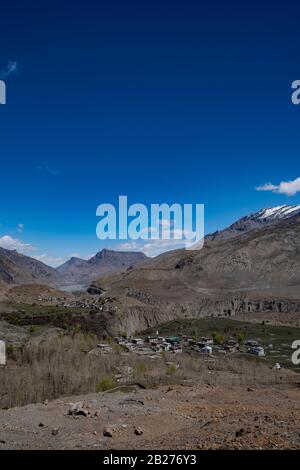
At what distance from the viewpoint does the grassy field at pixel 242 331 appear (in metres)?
79.9

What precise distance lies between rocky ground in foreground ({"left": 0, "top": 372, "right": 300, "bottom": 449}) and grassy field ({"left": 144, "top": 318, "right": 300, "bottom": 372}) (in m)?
52.6

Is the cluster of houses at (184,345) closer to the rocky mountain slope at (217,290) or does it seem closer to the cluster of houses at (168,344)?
the cluster of houses at (168,344)

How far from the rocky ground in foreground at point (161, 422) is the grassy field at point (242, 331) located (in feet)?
173

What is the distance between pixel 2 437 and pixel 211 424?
21.8 ft

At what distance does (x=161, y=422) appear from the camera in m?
16.5

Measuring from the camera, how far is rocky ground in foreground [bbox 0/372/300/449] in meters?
13.5

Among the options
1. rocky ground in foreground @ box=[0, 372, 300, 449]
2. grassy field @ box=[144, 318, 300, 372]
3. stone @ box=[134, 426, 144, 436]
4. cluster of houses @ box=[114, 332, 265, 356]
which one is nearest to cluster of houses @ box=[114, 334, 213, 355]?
cluster of houses @ box=[114, 332, 265, 356]

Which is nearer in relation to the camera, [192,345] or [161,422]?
[161,422]

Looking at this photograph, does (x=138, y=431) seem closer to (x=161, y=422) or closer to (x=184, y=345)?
(x=161, y=422)

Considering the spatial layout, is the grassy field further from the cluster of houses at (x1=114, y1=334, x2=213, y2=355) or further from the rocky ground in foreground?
the rocky ground in foreground

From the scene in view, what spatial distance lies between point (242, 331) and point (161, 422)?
83.9 m

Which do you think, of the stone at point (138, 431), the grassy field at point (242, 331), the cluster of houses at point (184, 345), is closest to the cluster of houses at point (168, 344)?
the cluster of houses at point (184, 345)

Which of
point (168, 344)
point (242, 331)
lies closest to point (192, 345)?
point (168, 344)
